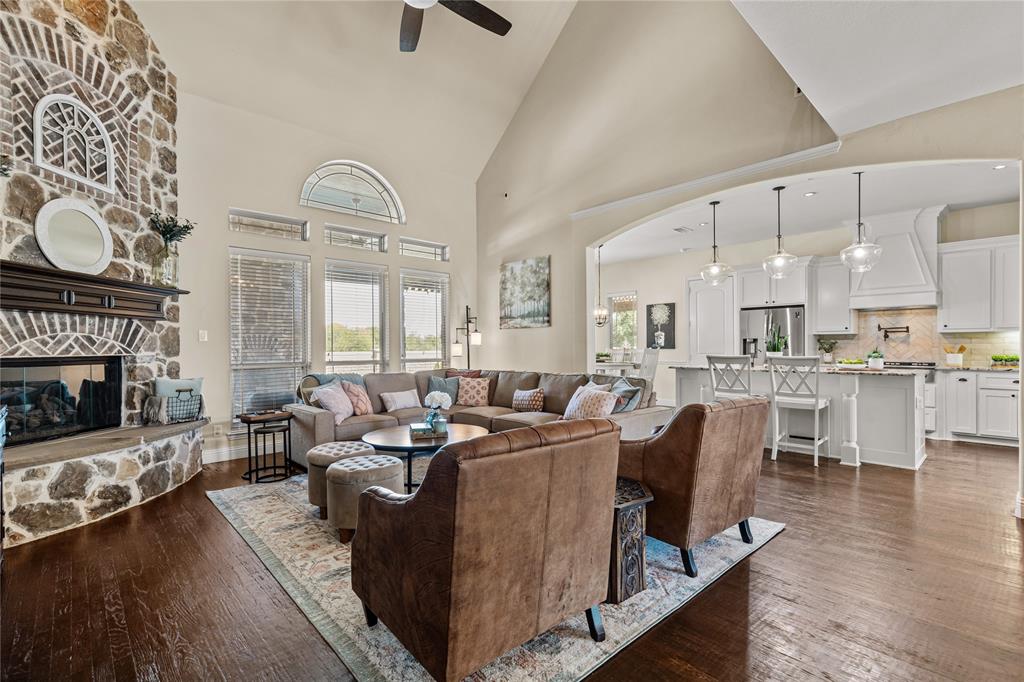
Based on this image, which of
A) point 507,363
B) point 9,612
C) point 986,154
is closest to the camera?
point 9,612

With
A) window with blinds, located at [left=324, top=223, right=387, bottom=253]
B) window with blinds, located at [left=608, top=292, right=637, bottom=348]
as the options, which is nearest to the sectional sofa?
window with blinds, located at [left=324, top=223, right=387, bottom=253]

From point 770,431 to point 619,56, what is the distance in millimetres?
4830

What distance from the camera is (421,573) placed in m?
1.52

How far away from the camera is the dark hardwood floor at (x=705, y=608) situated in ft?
5.82

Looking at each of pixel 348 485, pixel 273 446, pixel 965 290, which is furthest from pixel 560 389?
pixel 965 290

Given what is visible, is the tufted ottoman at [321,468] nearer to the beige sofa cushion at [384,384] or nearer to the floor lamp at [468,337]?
the beige sofa cushion at [384,384]

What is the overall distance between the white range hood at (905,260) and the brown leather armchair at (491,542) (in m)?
6.61

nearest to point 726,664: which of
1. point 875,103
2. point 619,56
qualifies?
point 875,103

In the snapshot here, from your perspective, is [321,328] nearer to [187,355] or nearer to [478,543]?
[187,355]

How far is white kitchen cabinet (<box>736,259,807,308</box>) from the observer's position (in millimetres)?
7176

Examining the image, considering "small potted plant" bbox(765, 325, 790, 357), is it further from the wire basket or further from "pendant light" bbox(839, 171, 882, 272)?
the wire basket

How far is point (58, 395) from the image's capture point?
3.58 metres

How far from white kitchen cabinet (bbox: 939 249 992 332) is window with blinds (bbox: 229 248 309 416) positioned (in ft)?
27.1

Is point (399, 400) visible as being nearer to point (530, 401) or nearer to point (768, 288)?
point (530, 401)
